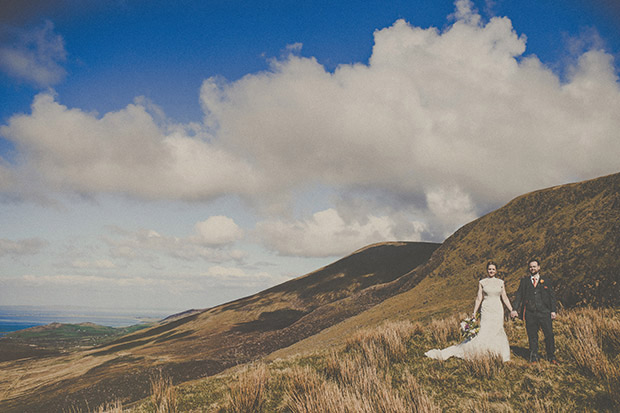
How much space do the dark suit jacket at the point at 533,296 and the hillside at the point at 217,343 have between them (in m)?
15.0

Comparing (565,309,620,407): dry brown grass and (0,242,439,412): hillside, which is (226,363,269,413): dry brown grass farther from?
(0,242,439,412): hillside

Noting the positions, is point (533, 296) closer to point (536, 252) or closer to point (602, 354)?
point (602, 354)

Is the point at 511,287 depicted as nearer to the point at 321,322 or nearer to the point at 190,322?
the point at 321,322

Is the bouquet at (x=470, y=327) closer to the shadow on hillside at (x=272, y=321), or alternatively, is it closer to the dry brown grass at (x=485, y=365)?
the dry brown grass at (x=485, y=365)

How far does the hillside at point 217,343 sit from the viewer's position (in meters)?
38.9

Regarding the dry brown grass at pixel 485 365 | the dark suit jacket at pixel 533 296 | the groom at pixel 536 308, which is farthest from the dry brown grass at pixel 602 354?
the dry brown grass at pixel 485 365

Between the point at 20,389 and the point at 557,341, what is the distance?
214 feet

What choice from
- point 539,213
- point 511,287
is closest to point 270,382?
point 511,287

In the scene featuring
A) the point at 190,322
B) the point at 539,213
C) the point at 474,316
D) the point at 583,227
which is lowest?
the point at 190,322

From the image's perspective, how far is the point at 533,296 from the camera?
310 inches

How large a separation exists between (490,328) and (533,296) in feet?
4.50

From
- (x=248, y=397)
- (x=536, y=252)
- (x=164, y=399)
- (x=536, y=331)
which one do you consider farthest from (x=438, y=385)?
(x=536, y=252)

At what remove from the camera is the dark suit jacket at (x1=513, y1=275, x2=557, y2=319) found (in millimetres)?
7707

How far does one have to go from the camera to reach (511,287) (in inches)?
997
